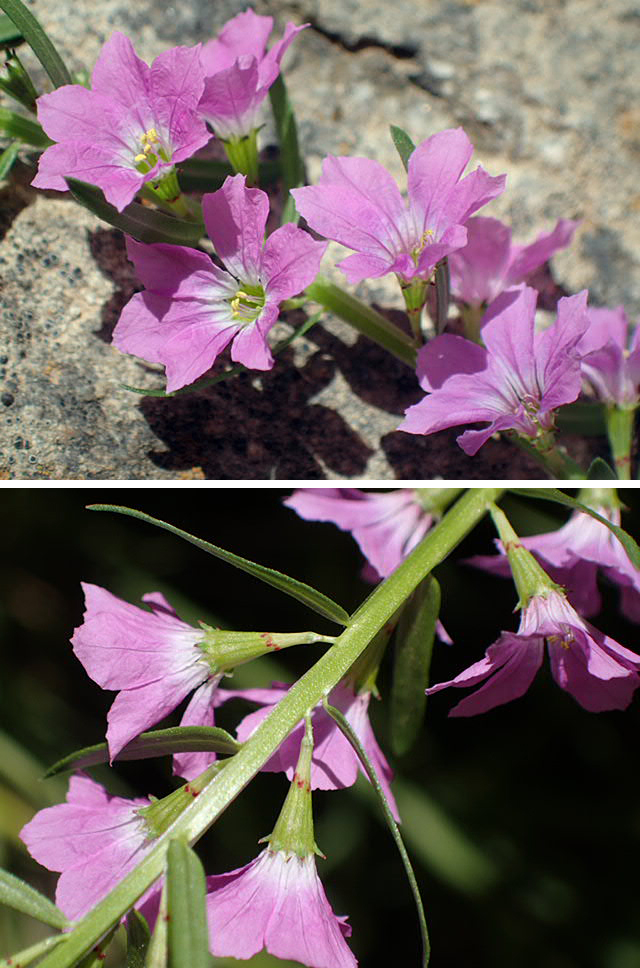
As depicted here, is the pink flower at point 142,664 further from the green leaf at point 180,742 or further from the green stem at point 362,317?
the green stem at point 362,317

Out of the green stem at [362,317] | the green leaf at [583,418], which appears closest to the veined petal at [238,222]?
the green stem at [362,317]

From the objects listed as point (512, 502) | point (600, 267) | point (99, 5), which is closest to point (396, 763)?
point (512, 502)

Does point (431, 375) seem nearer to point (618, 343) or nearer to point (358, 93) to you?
point (618, 343)

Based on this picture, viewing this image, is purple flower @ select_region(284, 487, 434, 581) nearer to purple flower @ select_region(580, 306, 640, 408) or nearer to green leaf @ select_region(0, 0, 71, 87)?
purple flower @ select_region(580, 306, 640, 408)

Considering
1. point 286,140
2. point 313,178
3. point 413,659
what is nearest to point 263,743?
point 413,659

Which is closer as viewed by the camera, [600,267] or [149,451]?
[149,451]

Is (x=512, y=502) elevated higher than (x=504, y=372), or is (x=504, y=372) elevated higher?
(x=504, y=372)

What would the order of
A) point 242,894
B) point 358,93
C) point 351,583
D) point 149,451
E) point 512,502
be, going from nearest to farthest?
point 242,894, point 149,451, point 512,502, point 358,93, point 351,583

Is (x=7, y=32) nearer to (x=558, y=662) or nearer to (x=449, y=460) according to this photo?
(x=449, y=460)
